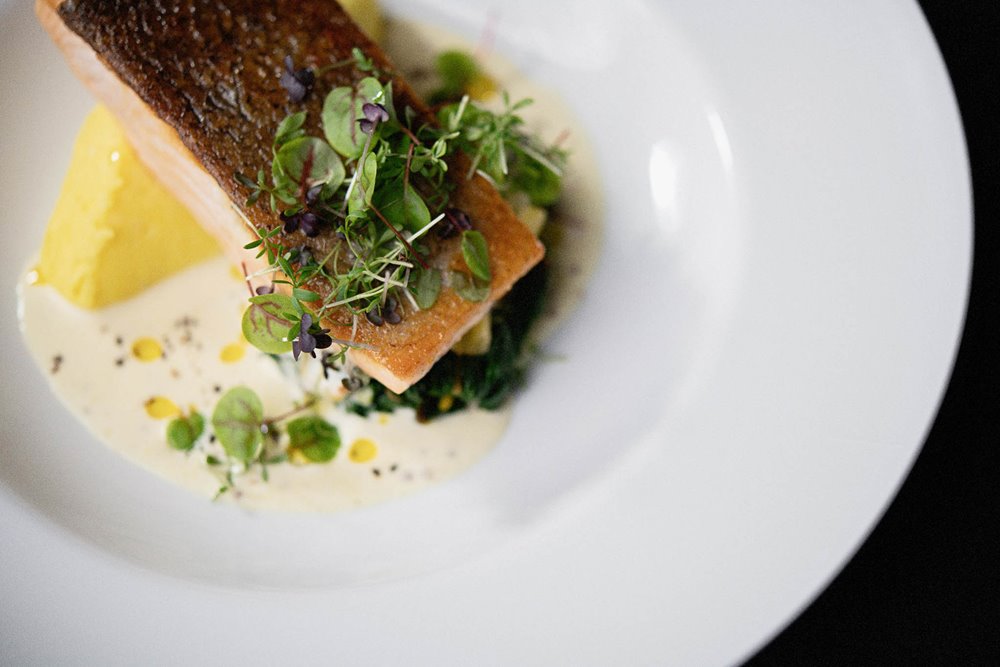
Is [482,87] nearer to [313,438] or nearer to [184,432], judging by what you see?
[313,438]

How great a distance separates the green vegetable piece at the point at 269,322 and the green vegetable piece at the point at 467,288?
0.47 metres

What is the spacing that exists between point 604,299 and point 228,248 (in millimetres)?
1305

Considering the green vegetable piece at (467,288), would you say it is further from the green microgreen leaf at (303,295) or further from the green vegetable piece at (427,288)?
the green microgreen leaf at (303,295)

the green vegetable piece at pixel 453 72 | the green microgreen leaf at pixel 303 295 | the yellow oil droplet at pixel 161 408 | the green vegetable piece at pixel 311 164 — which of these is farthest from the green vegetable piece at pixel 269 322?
the green vegetable piece at pixel 453 72

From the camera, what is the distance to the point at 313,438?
3.00 m

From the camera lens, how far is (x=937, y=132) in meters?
2.66

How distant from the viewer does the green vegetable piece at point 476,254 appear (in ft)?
8.16

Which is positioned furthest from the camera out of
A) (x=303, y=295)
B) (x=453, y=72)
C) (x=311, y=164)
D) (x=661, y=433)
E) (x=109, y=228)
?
(x=453, y=72)

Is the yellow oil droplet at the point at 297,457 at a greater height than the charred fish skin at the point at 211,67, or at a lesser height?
lesser

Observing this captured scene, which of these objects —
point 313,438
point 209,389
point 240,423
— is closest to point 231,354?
point 209,389

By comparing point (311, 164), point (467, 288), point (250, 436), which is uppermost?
point (311, 164)

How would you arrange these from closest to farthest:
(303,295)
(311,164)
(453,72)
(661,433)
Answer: (303,295), (311,164), (661,433), (453,72)

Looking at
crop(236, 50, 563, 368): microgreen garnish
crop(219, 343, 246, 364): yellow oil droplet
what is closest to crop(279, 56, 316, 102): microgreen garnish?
crop(236, 50, 563, 368): microgreen garnish

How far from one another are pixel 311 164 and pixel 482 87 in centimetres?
101
